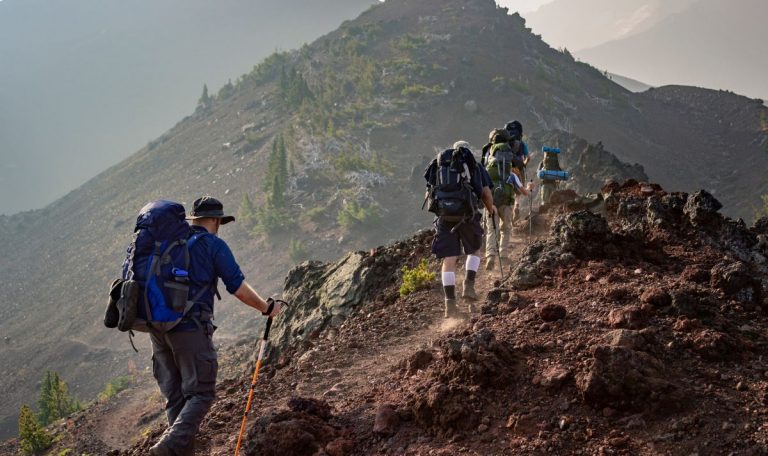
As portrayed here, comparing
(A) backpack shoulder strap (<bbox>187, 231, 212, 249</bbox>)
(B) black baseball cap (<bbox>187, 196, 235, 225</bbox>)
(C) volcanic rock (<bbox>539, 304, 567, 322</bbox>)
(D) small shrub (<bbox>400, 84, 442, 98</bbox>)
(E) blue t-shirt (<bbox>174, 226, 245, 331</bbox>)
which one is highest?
(D) small shrub (<bbox>400, 84, 442, 98</bbox>)

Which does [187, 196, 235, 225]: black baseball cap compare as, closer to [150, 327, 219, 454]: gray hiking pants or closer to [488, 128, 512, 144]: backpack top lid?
[150, 327, 219, 454]: gray hiking pants

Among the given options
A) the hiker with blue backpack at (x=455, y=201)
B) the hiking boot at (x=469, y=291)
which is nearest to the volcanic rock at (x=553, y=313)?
the hiker with blue backpack at (x=455, y=201)

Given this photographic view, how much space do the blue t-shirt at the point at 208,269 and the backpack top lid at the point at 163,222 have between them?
135 mm

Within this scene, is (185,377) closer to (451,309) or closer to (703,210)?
(451,309)

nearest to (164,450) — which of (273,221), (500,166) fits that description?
(500,166)

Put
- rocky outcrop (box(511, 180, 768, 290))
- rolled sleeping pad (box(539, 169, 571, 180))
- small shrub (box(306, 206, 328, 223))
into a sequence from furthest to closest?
1. small shrub (box(306, 206, 328, 223))
2. rolled sleeping pad (box(539, 169, 571, 180))
3. rocky outcrop (box(511, 180, 768, 290))

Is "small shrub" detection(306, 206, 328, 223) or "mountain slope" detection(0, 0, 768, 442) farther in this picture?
"small shrub" detection(306, 206, 328, 223)

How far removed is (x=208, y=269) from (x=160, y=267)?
35 centimetres

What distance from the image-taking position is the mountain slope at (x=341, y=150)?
163 feet

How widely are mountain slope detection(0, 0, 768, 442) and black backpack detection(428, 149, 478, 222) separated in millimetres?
34041

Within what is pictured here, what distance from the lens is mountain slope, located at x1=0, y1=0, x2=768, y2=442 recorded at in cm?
4962

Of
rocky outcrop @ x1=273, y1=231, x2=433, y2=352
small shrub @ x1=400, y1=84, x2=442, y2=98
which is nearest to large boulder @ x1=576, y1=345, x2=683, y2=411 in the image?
rocky outcrop @ x1=273, y1=231, x2=433, y2=352

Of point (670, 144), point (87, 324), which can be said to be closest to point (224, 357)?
point (87, 324)

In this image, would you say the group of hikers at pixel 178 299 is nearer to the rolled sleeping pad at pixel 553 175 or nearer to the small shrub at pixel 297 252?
the rolled sleeping pad at pixel 553 175
